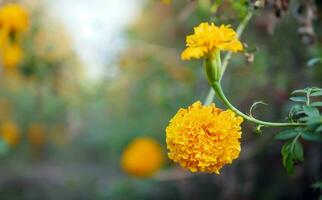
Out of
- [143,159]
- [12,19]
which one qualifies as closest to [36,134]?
[143,159]

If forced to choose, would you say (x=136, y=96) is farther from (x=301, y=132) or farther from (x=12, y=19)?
(x=301, y=132)

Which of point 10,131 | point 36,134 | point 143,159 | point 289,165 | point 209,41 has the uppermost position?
point 36,134

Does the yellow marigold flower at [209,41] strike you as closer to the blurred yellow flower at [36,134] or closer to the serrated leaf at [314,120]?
the serrated leaf at [314,120]

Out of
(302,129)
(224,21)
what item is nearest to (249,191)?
(224,21)

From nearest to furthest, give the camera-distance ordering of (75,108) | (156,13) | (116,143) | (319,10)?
1. (319,10)
2. (75,108)
3. (116,143)
4. (156,13)

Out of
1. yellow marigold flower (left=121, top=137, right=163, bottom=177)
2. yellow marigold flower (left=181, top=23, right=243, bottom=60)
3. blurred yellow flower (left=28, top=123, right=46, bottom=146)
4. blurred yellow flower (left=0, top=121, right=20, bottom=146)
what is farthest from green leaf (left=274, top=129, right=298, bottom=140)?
blurred yellow flower (left=28, top=123, right=46, bottom=146)

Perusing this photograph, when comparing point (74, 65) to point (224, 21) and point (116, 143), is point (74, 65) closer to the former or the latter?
point (116, 143)
